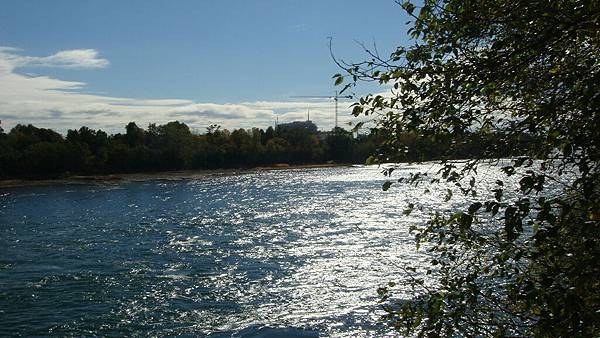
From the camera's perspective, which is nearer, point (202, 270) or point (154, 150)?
point (202, 270)

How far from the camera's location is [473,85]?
16.2ft

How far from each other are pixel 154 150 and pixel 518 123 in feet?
511

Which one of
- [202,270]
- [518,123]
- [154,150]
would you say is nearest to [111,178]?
[154,150]

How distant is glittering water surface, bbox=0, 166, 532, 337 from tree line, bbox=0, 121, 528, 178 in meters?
59.2

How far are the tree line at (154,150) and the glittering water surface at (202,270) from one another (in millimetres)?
59192

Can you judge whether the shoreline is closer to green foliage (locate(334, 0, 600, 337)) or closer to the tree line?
the tree line

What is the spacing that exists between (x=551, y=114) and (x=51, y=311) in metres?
22.5

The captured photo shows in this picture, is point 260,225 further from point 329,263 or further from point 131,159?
point 131,159

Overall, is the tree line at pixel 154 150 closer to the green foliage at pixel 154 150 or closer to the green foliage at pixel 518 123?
the green foliage at pixel 154 150

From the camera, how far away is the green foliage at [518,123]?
429cm

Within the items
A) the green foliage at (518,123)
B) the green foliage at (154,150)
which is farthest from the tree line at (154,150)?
the green foliage at (518,123)

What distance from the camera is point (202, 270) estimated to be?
30.0 metres

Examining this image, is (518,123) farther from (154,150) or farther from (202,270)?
(154,150)

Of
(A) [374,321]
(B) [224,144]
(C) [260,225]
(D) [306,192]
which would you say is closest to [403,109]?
(A) [374,321]
